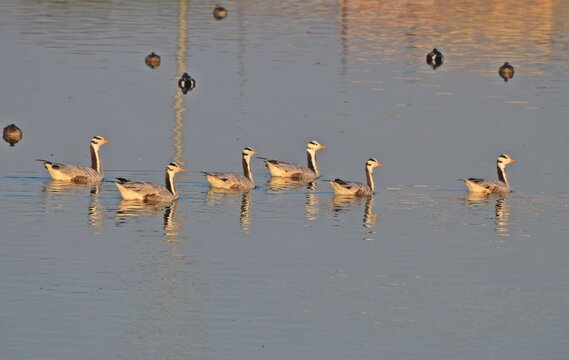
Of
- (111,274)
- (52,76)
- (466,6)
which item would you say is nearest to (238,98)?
(52,76)

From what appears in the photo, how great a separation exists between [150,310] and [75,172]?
42.6 ft

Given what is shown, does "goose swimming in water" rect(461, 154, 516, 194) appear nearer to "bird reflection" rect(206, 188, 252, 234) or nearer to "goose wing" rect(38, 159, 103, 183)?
"bird reflection" rect(206, 188, 252, 234)

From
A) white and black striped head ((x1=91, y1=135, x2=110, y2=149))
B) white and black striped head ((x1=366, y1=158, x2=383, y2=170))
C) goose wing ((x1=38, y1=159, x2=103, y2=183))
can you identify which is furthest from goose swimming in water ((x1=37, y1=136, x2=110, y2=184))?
white and black striped head ((x1=366, y1=158, x2=383, y2=170))

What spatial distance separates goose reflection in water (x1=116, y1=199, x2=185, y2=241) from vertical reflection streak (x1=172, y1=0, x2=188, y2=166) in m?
4.45

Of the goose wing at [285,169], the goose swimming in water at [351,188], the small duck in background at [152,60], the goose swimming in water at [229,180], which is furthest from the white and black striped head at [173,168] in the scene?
the small duck in background at [152,60]

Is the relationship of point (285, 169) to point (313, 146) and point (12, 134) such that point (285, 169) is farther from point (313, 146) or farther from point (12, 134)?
point (12, 134)

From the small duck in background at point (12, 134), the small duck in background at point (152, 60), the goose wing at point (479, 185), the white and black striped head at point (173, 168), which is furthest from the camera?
the small duck in background at point (152, 60)

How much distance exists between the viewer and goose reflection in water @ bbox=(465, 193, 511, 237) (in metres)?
34.5

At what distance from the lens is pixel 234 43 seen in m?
70.1

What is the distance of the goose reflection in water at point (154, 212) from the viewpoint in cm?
3328

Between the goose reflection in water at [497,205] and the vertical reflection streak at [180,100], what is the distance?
7572 mm

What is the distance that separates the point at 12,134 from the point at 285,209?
10.6m

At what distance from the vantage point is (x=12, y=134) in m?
43.5

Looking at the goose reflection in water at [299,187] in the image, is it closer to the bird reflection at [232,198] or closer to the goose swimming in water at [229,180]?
the goose swimming in water at [229,180]
